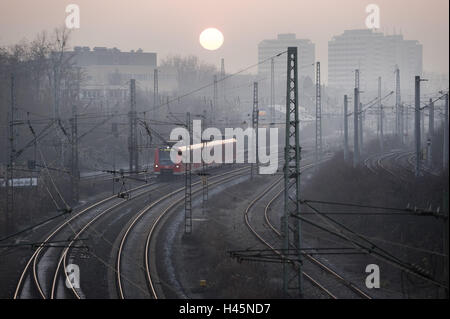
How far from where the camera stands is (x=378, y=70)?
540 ft

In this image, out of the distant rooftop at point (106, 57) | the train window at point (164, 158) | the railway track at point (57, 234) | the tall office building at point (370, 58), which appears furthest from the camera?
the tall office building at point (370, 58)

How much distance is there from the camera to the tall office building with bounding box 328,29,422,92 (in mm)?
162750

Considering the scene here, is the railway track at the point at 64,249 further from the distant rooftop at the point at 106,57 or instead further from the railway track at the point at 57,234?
the distant rooftop at the point at 106,57

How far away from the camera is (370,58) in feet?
550

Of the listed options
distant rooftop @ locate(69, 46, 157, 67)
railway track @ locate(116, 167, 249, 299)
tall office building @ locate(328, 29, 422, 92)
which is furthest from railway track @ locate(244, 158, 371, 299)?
tall office building @ locate(328, 29, 422, 92)

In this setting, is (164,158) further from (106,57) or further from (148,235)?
(106,57)

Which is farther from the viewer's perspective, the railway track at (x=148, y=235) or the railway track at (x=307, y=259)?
the railway track at (x=148, y=235)

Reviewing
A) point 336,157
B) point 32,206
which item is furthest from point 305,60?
point 32,206

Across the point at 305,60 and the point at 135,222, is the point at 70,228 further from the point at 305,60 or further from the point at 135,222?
the point at 305,60

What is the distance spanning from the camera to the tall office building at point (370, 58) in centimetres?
16275

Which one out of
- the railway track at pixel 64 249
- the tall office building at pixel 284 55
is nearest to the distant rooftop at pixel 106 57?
the tall office building at pixel 284 55

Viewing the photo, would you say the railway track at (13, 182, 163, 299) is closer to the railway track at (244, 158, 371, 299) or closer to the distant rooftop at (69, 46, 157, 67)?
the railway track at (244, 158, 371, 299)
